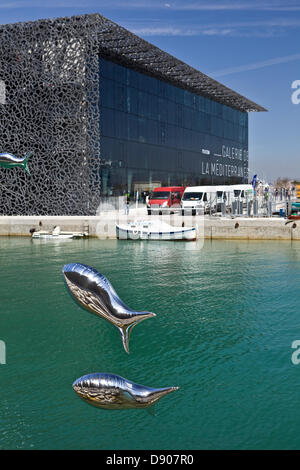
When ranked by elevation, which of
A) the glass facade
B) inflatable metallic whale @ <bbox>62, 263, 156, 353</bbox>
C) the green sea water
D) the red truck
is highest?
the glass facade

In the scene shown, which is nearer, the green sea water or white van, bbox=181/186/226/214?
the green sea water

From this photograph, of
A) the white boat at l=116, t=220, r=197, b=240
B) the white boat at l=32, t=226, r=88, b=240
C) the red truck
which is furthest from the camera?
the red truck

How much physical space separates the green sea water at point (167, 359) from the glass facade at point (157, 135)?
79.1ft

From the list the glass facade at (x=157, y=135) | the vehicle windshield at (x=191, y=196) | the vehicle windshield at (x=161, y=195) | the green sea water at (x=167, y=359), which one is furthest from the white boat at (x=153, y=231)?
the glass facade at (x=157, y=135)

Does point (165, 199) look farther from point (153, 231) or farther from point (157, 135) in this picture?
point (157, 135)

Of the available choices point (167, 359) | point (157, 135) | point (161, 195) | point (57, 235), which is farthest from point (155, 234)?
point (157, 135)

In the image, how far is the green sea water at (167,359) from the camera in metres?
7.89

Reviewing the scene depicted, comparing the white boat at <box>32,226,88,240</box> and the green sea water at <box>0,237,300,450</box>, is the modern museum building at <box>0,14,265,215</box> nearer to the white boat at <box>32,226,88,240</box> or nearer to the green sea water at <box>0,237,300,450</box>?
the white boat at <box>32,226,88,240</box>

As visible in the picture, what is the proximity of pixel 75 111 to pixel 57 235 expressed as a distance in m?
9.22

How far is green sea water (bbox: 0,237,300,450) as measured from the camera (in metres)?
7.89

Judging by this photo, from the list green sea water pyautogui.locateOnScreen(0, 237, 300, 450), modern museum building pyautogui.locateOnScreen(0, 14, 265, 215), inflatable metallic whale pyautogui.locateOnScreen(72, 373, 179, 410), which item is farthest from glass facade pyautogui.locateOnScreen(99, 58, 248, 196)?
inflatable metallic whale pyautogui.locateOnScreen(72, 373, 179, 410)

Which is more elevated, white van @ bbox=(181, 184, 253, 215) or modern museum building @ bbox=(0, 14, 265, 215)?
modern museum building @ bbox=(0, 14, 265, 215)

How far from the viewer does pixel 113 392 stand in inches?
204

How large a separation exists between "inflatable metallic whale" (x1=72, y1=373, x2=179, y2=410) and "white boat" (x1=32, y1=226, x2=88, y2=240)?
2771cm
